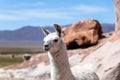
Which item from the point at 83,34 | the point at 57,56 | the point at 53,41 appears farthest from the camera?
the point at 83,34

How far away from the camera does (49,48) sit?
9.58m

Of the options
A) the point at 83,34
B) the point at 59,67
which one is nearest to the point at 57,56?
the point at 59,67

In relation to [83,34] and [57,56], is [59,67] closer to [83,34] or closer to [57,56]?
[57,56]

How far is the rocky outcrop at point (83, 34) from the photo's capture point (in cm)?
2394

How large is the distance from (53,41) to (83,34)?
1457 centimetres

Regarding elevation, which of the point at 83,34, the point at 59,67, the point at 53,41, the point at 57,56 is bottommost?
the point at 83,34

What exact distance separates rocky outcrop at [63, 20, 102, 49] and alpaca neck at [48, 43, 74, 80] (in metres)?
13.8

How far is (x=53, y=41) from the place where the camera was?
31.9ft

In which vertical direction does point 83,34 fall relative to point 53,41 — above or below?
below

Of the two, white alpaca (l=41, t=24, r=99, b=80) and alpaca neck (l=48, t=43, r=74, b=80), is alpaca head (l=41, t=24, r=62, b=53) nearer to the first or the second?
white alpaca (l=41, t=24, r=99, b=80)

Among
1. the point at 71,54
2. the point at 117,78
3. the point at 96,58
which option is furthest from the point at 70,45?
the point at 117,78

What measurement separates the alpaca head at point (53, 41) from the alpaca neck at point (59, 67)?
0.15 m

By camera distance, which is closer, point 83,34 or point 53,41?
point 53,41

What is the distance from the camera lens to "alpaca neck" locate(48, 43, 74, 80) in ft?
32.0
